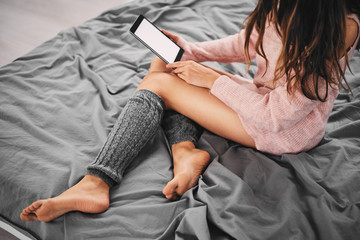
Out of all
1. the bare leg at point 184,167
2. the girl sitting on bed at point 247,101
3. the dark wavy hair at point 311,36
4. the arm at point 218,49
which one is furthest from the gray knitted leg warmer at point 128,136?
the dark wavy hair at point 311,36

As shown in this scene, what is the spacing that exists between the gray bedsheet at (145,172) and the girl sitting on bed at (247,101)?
0.04 metres

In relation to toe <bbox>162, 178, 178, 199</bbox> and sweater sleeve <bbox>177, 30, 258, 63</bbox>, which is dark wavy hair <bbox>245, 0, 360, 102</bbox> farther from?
toe <bbox>162, 178, 178, 199</bbox>

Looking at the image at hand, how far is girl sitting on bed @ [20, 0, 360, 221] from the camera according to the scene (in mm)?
646

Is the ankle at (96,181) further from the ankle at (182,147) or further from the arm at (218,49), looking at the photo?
the arm at (218,49)

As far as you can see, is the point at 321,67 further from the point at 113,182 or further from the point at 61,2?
the point at 61,2

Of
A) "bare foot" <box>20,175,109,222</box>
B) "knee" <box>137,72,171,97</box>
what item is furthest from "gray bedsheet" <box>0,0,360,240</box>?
"knee" <box>137,72,171,97</box>

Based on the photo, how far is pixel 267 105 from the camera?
76cm

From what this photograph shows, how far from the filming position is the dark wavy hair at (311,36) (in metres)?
0.61

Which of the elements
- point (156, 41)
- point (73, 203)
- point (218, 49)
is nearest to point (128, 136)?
point (73, 203)

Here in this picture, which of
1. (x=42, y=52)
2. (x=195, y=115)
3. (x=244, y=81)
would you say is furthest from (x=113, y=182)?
(x=42, y=52)

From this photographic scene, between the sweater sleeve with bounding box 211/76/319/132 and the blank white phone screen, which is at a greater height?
the blank white phone screen

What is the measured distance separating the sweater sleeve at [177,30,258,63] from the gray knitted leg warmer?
0.82ft

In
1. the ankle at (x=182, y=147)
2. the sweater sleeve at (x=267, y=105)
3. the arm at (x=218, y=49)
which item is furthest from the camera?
the arm at (x=218, y=49)

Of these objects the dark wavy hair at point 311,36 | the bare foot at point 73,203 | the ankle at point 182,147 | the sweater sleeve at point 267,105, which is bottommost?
the bare foot at point 73,203
